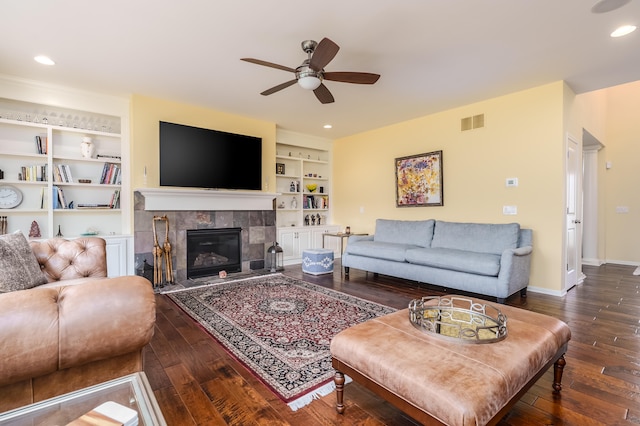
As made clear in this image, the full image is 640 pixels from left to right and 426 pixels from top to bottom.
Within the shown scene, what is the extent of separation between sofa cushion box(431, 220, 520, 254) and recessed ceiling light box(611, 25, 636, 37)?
6.83 ft

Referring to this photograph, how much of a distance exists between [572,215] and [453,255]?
1920 millimetres

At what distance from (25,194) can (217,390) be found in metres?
3.95

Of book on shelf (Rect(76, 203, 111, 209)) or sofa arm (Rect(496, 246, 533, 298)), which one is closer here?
sofa arm (Rect(496, 246, 533, 298))

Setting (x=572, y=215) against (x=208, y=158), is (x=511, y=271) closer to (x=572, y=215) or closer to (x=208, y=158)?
(x=572, y=215)

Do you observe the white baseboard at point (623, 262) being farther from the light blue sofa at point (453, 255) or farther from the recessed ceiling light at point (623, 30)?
the recessed ceiling light at point (623, 30)

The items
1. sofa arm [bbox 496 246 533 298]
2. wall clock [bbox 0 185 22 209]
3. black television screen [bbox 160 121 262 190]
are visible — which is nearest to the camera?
sofa arm [bbox 496 246 533 298]

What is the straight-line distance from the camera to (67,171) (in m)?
3.97

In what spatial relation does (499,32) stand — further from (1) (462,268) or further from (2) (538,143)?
(1) (462,268)

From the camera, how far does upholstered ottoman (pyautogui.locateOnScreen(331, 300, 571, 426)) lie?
3.70 ft

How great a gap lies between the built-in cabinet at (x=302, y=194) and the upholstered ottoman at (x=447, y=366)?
4327mm

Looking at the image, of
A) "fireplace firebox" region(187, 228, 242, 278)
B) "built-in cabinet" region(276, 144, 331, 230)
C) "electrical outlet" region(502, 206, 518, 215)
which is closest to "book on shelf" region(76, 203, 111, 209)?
"fireplace firebox" region(187, 228, 242, 278)

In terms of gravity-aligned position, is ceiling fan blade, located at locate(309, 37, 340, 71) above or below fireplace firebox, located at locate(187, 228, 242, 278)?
above

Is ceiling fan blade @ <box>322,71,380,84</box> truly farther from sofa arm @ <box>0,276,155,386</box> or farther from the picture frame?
the picture frame

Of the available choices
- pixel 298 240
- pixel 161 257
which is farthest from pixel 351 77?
pixel 298 240
